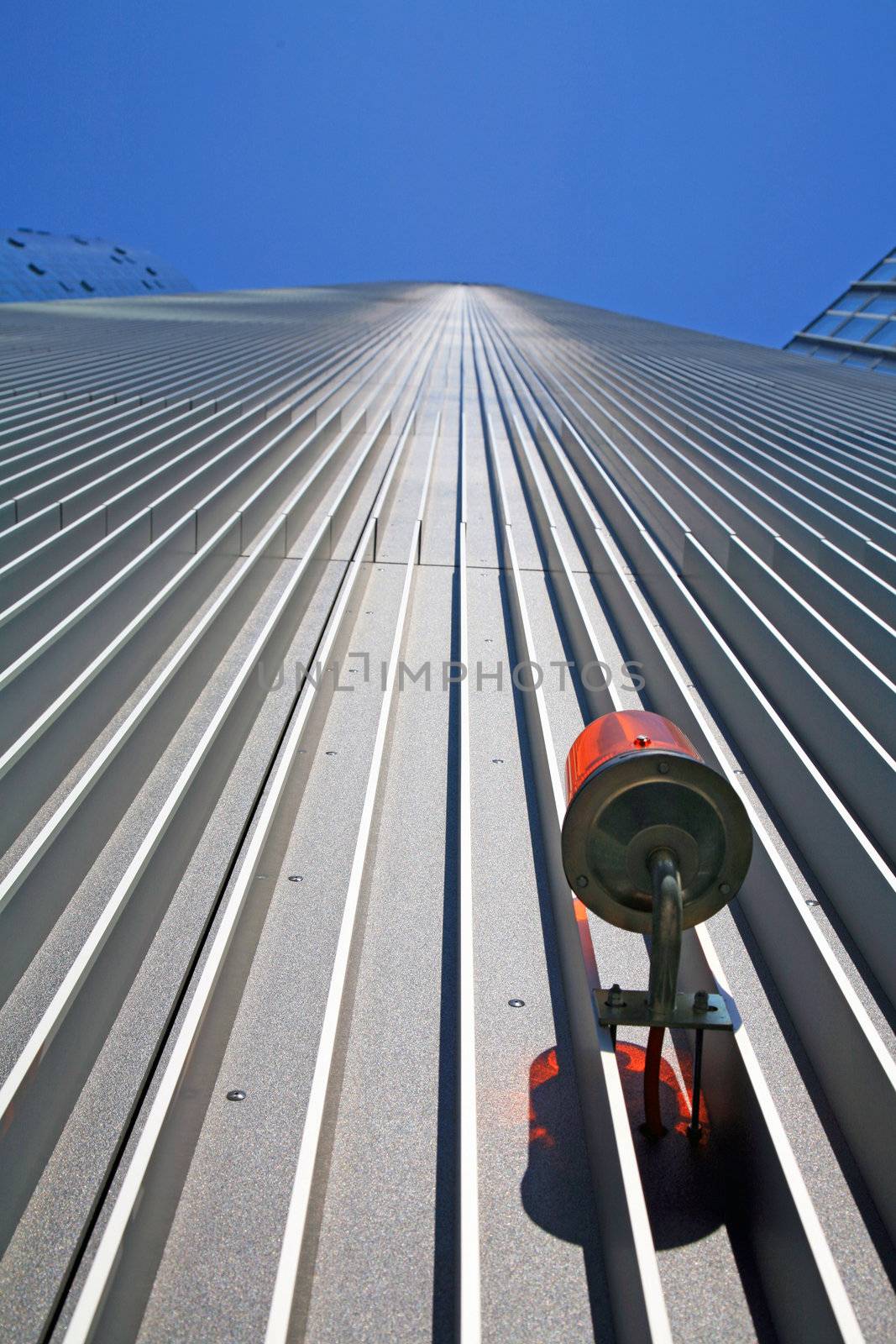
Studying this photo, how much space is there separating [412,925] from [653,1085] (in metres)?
0.81

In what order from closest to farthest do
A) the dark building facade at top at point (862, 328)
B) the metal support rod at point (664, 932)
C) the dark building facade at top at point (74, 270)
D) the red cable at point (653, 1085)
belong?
1. the metal support rod at point (664, 932)
2. the red cable at point (653, 1085)
3. the dark building facade at top at point (862, 328)
4. the dark building facade at top at point (74, 270)

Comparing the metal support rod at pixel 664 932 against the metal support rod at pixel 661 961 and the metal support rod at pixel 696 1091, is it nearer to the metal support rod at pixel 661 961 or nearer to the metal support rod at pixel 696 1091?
the metal support rod at pixel 661 961

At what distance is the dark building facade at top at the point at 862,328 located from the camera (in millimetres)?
15062

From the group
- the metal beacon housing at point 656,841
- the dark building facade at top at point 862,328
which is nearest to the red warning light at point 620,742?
the metal beacon housing at point 656,841

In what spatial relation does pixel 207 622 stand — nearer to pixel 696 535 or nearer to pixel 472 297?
pixel 696 535

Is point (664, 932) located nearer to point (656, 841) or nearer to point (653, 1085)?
point (656, 841)

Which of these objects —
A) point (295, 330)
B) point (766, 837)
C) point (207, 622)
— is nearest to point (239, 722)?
point (207, 622)

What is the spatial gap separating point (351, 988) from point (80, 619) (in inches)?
76.9

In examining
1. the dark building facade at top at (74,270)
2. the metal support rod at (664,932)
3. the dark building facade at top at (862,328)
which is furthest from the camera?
the dark building facade at top at (74,270)

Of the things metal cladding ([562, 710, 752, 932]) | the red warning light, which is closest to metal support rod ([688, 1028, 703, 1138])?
metal cladding ([562, 710, 752, 932])

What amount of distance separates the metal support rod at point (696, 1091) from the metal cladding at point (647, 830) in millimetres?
320

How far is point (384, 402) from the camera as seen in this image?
9.13m

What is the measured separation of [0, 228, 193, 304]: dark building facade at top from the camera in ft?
85.0

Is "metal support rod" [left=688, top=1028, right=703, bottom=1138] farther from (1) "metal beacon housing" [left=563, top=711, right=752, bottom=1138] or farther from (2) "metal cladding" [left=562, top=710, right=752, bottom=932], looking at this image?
(2) "metal cladding" [left=562, top=710, right=752, bottom=932]
